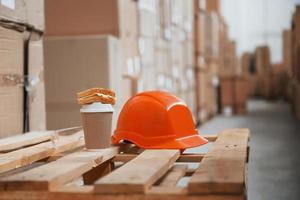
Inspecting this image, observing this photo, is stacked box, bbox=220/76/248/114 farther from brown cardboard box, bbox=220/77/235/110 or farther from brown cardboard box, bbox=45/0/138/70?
brown cardboard box, bbox=45/0/138/70

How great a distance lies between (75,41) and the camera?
124 inches

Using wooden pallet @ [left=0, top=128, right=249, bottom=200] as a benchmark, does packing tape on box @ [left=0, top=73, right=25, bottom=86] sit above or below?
above

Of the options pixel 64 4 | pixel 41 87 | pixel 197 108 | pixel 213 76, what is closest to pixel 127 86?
pixel 64 4

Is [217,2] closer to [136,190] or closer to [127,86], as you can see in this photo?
[127,86]

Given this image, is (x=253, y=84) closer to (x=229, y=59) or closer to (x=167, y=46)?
(x=229, y=59)

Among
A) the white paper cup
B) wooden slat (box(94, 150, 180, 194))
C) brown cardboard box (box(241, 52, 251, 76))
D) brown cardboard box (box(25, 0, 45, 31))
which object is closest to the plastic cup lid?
the white paper cup

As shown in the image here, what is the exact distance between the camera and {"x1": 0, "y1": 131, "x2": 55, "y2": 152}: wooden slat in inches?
69.0

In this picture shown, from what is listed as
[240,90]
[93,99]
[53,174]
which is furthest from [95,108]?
[240,90]

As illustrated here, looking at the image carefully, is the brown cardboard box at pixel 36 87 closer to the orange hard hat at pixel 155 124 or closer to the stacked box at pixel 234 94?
the orange hard hat at pixel 155 124

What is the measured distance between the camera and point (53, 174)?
51.3 inches

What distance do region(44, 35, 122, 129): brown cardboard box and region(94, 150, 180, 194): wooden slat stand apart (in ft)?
5.24

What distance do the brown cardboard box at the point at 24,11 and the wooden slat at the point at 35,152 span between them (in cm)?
55

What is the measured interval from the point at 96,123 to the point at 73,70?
1502 mm

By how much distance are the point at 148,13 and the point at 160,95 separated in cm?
238
